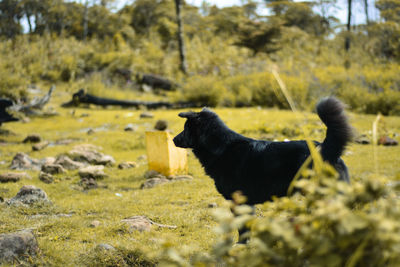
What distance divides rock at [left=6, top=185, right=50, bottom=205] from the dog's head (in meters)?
2.43

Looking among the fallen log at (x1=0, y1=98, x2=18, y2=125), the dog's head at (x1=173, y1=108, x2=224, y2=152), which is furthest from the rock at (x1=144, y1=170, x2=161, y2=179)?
the fallen log at (x1=0, y1=98, x2=18, y2=125)

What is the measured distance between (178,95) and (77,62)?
8.64 meters

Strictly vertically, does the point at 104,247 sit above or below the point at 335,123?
below

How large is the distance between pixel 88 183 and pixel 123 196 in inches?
35.7

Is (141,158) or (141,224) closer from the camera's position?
(141,224)

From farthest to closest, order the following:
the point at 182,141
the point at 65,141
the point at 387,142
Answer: the point at 65,141 → the point at 387,142 → the point at 182,141

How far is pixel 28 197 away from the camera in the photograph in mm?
4625

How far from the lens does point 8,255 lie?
9.21 ft

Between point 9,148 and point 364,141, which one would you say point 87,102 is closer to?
point 9,148

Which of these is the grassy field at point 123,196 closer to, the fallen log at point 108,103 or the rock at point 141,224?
the rock at point 141,224

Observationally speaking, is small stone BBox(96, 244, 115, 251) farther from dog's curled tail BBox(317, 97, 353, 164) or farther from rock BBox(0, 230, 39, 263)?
dog's curled tail BBox(317, 97, 353, 164)

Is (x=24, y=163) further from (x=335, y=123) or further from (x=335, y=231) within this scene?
(x=335, y=231)

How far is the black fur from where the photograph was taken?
9.21ft

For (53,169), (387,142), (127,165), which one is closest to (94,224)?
(53,169)
